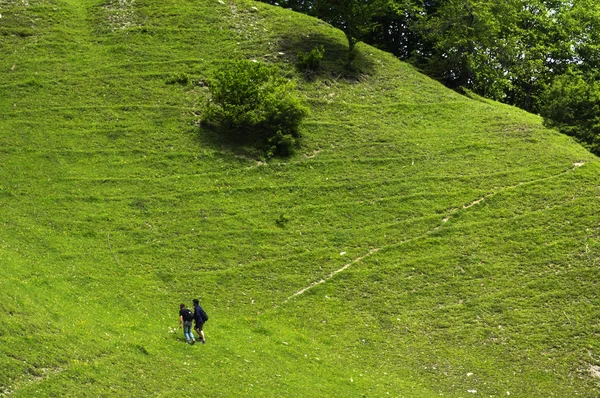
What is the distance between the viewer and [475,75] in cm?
5884

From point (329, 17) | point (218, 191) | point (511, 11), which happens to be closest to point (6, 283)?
point (218, 191)

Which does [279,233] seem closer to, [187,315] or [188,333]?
[188,333]

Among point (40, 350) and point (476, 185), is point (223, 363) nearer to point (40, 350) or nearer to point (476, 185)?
point (40, 350)

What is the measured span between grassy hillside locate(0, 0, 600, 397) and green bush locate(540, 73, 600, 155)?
2277mm

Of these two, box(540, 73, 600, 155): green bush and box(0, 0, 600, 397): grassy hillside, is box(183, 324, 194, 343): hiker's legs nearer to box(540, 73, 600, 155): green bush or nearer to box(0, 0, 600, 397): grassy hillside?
box(0, 0, 600, 397): grassy hillside

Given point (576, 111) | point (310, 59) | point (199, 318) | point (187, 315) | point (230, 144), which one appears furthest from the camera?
point (310, 59)

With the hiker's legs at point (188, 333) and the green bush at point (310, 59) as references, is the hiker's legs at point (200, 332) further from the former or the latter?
the green bush at point (310, 59)

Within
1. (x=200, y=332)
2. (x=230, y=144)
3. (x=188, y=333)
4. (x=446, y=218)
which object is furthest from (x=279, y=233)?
(x=188, y=333)

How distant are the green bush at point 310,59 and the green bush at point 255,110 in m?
6.20

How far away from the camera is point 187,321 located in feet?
91.6

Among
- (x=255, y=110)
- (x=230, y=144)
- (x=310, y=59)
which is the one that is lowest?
(x=230, y=144)

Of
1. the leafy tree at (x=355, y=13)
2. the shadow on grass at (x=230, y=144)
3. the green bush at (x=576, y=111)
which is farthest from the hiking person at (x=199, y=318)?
the green bush at (x=576, y=111)

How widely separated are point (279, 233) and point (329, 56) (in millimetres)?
21531

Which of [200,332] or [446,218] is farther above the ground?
[446,218]
